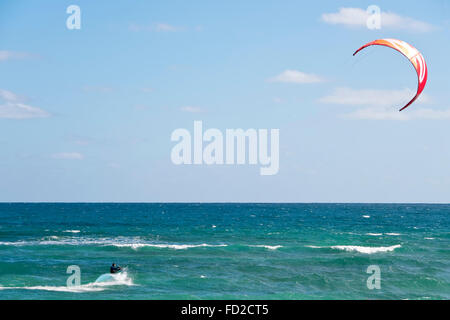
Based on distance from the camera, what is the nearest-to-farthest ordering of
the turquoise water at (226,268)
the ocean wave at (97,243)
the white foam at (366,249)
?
the turquoise water at (226,268)
the white foam at (366,249)
the ocean wave at (97,243)

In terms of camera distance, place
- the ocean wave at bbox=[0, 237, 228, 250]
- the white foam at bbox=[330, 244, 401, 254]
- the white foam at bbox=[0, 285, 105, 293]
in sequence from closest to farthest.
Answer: the white foam at bbox=[0, 285, 105, 293]
the white foam at bbox=[330, 244, 401, 254]
the ocean wave at bbox=[0, 237, 228, 250]

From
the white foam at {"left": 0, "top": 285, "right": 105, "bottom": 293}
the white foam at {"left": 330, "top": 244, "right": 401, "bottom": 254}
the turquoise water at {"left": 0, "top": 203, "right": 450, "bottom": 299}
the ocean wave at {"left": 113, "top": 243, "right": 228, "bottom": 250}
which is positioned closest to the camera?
the white foam at {"left": 0, "top": 285, "right": 105, "bottom": 293}

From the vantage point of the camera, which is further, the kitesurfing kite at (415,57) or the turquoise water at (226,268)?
the turquoise water at (226,268)

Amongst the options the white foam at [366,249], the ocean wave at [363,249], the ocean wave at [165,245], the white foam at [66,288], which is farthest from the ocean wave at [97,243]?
the white foam at [66,288]

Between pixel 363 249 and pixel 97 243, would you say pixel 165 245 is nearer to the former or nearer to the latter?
pixel 97 243

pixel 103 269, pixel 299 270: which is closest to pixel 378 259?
pixel 299 270

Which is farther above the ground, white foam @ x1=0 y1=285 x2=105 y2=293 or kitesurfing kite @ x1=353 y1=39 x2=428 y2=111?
kitesurfing kite @ x1=353 y1=39 x2=428 y2=111

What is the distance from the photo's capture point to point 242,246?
141ft

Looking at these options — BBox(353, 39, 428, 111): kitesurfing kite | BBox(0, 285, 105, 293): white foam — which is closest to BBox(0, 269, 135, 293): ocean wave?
BBox(0, 285, 105, 293): white foam

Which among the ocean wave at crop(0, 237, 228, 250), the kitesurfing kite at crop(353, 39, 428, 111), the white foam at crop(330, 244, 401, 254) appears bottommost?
the white foam at crop(330, 244, 401, 254)

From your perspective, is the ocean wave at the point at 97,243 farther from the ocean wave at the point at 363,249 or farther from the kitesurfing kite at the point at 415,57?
the kitesurfing kite at the point at 415,57

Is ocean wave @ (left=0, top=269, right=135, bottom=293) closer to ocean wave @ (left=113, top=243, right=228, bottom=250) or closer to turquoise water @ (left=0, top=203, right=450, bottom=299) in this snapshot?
Result: turquoise water @ (left=0, top=203, right=450, bottom=299)

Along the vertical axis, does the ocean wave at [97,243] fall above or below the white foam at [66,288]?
above

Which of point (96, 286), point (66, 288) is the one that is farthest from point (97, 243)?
point (66, 288)
